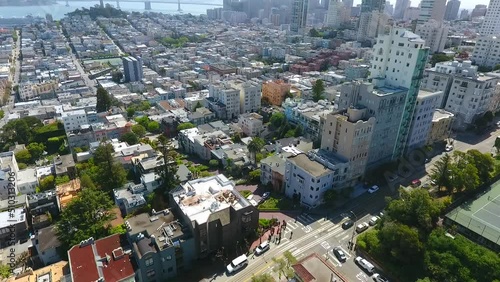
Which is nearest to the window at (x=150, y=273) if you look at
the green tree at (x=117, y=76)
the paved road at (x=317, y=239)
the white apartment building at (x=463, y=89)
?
the paved road at (x=317, y=239)

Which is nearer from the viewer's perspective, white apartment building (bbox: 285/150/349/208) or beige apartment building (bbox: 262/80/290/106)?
white apartment building (bbox: 285/150/349/208)

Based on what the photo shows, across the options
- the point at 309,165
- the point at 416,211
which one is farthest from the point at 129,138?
the point at 416,211

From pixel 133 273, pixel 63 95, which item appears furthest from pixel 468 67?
pixel 63 95

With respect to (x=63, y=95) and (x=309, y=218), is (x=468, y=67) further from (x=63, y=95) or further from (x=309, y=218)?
(x=63, y=95)

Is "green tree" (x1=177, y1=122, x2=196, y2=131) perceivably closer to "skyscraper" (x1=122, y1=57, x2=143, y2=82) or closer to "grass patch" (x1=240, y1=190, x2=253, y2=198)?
"grass patch" (x1=240, y1=190, x2=253, y2=198)

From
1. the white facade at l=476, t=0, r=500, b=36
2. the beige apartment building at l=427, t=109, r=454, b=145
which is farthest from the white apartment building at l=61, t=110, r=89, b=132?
the white facade at l=476, t=0, r=500, b=36

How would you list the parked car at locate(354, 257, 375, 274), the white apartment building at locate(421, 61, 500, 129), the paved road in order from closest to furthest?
the parked car at locate(354, 257, 375, 274) → the paved road → the white apartment building at locate(421, 61, 500, 129)
